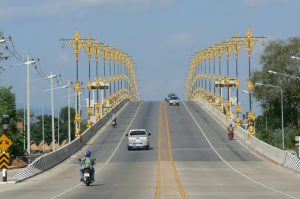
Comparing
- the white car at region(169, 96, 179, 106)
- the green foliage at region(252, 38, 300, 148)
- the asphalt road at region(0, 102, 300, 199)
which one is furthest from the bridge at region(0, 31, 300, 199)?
the white car at region(169, 96, 179, 106)

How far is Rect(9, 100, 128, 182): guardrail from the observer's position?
151ft

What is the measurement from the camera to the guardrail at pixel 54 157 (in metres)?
46.1

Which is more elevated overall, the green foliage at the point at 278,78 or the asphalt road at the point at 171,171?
the green foliage at the point at 278,78

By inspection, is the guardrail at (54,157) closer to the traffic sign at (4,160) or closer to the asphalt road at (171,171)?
the asphalt road at (171,171)

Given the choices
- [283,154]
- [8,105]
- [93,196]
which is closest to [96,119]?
[8,105]

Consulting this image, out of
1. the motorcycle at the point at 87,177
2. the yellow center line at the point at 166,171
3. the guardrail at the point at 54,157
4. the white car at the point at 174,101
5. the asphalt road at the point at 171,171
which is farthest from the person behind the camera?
the white car at the point at 174,101

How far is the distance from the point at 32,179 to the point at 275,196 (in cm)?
1872

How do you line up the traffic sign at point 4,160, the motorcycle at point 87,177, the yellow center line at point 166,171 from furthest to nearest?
the traffic sign at point 4,160
the motorcycle at point 87,177
the yellow center line at point 166,171

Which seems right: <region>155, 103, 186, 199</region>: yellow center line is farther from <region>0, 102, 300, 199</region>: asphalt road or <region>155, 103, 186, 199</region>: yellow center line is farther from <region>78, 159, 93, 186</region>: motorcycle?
<region>78, 159, 93, 186</region>: motorcycle

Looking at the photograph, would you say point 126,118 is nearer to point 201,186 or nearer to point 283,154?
point 283,154

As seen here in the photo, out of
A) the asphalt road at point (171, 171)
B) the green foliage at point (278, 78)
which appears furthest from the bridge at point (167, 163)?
the green foliage at point (278, 78)

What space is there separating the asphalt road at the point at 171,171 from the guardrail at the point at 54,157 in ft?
1.78

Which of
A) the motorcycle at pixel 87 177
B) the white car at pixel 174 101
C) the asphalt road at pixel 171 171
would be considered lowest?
the asphalt road at pixel 171 171

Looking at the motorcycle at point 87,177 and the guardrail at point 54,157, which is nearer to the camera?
the motorcycle at point 87,177
